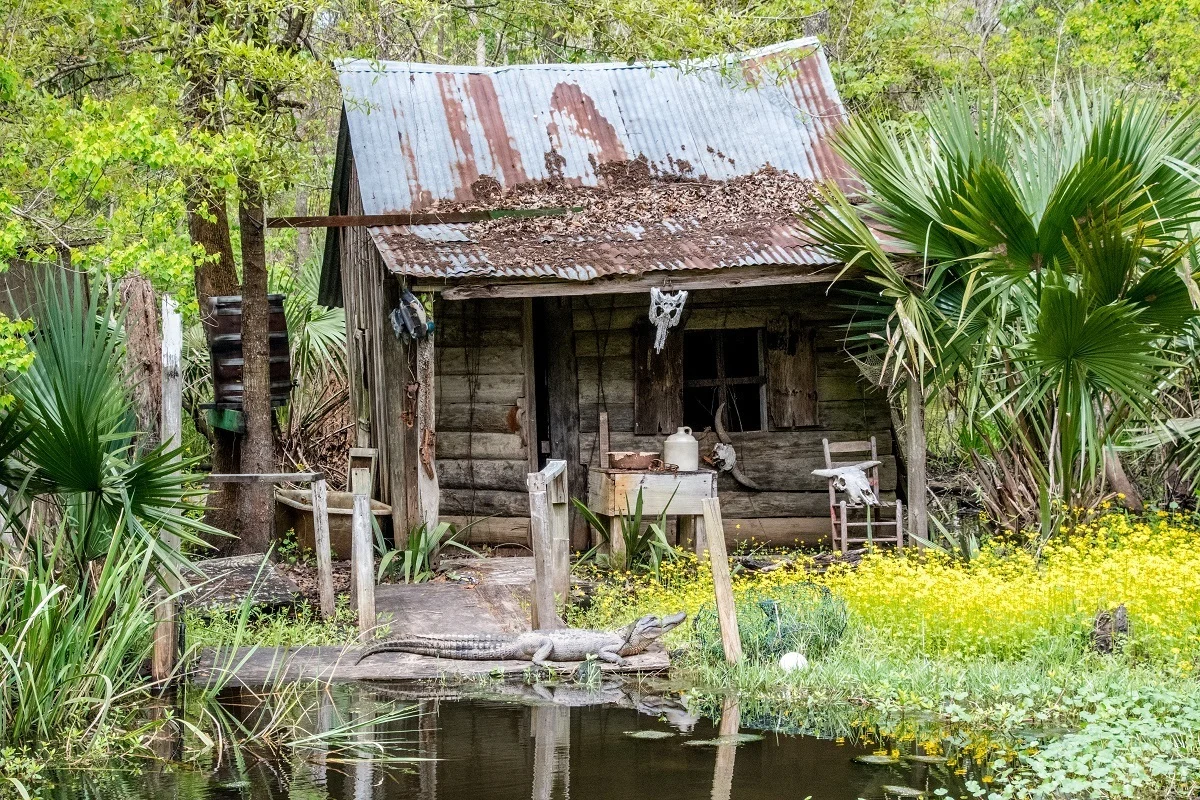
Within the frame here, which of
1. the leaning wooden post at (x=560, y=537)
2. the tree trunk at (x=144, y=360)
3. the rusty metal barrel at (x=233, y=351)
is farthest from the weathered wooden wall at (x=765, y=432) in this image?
the tree trunk at (x=144, y=360)

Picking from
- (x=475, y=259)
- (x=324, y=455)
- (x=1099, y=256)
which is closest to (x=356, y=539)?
(x=475, y=259)

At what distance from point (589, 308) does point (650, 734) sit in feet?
20.4

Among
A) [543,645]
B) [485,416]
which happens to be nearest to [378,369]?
[485,416]

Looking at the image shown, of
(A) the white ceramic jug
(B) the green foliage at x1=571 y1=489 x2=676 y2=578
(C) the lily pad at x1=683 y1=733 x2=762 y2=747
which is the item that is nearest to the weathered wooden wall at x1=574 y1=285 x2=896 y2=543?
(A) the white ceramic jug

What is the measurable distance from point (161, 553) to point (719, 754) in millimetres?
2895

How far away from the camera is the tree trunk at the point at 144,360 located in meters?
6.66

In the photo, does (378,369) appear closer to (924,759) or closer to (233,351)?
(233,351)

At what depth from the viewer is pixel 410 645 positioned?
755 centimetres

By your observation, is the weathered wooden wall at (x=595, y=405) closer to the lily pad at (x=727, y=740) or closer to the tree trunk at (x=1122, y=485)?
the tree trunk at (x=1122, y=485)

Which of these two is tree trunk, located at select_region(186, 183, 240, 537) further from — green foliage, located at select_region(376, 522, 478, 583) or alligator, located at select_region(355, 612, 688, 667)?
alligator, located at select_region(355, 612, 688, 667)

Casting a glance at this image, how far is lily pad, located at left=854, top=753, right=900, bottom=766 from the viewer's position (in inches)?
224

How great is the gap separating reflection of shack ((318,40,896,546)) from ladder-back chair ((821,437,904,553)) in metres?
0.29

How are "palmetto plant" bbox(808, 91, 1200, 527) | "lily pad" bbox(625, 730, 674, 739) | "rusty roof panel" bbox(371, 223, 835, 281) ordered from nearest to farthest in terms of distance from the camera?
"lily pad" bbox(625, 730, 674, 739) < "palmetto plant" bbox(808, 91, 1200, 527) < "rusty roof panel" bbox(371, 223, 835, 281)

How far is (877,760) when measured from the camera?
18.7 feet
